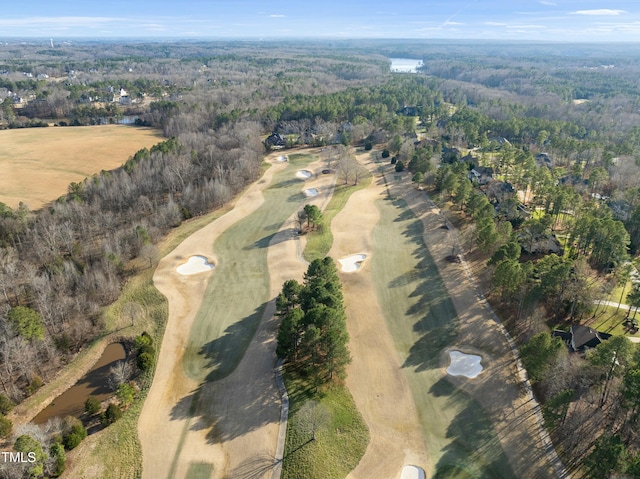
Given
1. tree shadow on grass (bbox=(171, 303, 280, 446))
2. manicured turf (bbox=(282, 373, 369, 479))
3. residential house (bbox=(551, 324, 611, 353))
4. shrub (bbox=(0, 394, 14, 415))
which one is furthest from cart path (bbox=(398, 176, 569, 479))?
shrub (bbox=(0, 394, 14, 415))

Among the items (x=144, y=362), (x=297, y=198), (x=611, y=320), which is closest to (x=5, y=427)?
(x=144, y=362)

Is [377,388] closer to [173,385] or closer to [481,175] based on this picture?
[173,385]

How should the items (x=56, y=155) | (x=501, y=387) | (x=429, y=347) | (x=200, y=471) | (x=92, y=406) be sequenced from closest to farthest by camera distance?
(x=200, y=471)
(x=92, y=406)
(x=501, y=387)
(x=429, y=347)
(x=56, y=155)

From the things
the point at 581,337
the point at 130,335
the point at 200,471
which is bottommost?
the point at 200,471

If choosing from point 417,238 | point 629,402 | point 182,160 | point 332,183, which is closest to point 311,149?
point 332,183

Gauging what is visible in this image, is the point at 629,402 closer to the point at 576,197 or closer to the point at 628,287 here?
the point at 628,287

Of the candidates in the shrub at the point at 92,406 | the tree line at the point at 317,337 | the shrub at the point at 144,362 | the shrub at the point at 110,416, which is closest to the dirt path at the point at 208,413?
the shrub at the point at 144,362

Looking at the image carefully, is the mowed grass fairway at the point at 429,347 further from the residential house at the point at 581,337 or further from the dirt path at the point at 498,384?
the residential house at the point at 581,337
